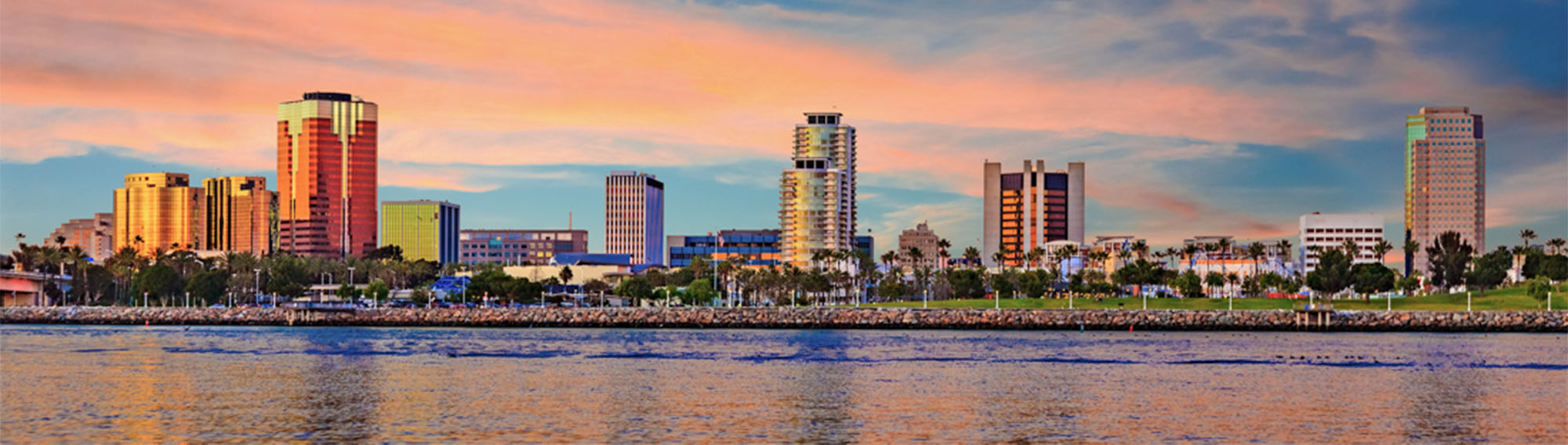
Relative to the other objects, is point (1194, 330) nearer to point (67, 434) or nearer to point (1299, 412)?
point (1299, 412)

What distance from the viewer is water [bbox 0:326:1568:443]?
2249 inches

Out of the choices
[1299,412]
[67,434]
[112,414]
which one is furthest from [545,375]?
[1299,412]

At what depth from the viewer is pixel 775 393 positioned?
76.2 metres

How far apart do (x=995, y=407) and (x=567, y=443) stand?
23212mm

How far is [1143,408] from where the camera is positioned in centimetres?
6744

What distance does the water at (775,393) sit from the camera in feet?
187

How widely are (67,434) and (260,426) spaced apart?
→ 686cm

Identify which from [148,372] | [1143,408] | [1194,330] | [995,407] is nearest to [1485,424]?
[1143,408]

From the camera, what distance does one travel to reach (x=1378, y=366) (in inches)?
3991

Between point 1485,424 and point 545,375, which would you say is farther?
point 545,375

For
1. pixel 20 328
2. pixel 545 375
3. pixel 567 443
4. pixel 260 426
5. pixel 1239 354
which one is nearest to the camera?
pixel 567 443

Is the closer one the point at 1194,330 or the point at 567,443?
the point at 567,443

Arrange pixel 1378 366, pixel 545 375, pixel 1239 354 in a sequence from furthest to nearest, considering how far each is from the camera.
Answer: pixel 1239 354, pixel 1378 366, pixel 545 375

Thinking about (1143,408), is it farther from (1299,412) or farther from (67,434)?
(67,434)
